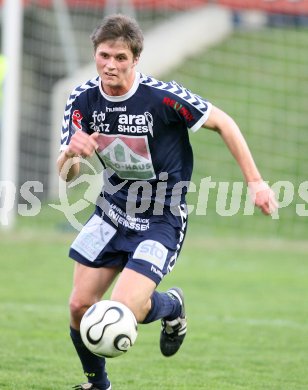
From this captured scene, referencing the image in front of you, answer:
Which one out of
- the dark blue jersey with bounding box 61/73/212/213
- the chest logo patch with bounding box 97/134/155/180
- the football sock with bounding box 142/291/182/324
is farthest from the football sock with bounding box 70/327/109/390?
the chest logo patch with bounding box 97/134/155/180

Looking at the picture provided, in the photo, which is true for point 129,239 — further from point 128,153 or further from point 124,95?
point 124,95

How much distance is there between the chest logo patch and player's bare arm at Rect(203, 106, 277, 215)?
406 mm

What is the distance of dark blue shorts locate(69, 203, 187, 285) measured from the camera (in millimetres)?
5785

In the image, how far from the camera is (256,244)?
14.2 meters

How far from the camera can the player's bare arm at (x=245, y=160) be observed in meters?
5.44

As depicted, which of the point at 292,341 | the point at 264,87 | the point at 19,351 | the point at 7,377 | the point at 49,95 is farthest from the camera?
the point at 264,87

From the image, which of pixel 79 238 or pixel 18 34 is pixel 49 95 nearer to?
pixel 18 34

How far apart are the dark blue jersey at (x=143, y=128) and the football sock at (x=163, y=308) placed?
0.63 m

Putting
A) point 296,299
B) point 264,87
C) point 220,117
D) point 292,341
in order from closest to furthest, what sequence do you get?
point 220,117
point 292,341
point 296,299
point 264,87

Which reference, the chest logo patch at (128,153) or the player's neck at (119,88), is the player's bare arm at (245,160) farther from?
the player's neck at (119,88)

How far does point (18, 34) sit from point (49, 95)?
2.26 metres

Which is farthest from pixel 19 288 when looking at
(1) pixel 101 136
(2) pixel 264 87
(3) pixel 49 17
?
(2) pixel 264 87

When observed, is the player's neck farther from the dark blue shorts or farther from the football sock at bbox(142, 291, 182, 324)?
the football sock at bbox(142, 291, 182, 324)

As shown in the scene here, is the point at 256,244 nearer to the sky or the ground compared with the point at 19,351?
nearer to the ground
